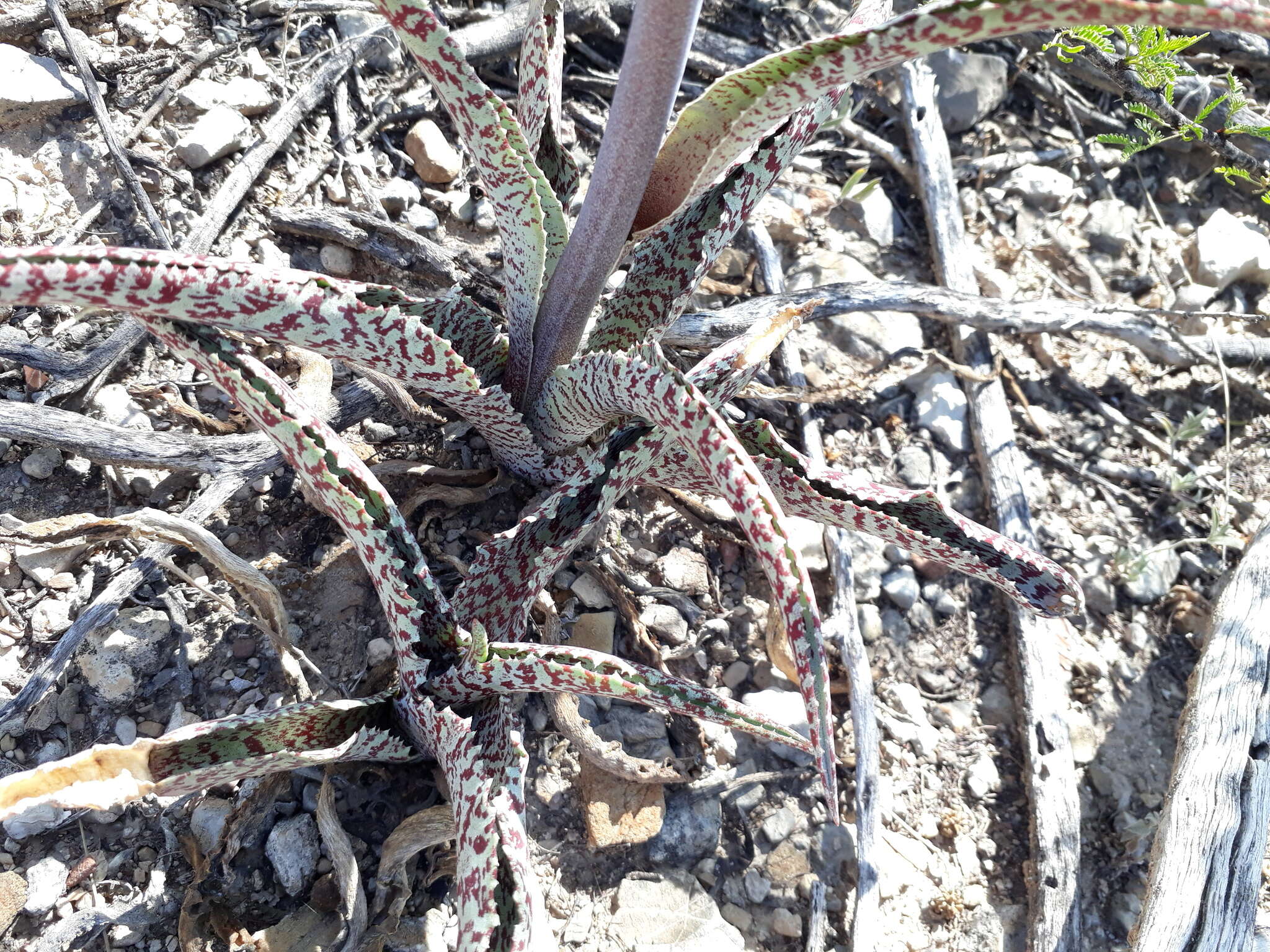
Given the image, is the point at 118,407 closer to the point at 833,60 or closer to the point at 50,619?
the point at 50,619

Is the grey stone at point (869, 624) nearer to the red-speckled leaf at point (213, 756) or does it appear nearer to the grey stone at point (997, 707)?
Answer: the grey stone at point (997, 707)

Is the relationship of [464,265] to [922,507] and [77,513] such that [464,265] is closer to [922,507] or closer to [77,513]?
[77,513]

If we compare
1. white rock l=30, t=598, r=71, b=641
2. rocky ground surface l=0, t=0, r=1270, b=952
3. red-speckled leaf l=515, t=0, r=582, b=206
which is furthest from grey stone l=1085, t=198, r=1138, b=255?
white rock l=30, t=598, r=71, b=641

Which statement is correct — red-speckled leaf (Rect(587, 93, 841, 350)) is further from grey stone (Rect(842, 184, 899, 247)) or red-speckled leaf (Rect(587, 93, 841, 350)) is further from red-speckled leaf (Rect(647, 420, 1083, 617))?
grey stone (Rect(842, 184, 899, 247))

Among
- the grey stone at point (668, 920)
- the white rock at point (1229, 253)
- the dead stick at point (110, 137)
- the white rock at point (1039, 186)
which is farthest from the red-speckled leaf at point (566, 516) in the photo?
the white rock at point (1229, 253)

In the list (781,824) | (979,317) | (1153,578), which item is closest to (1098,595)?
(1153,578)
